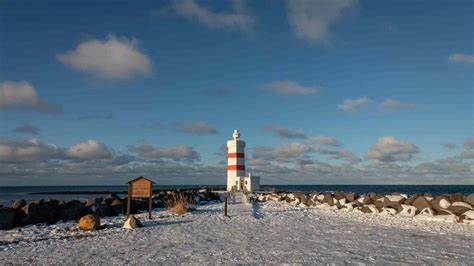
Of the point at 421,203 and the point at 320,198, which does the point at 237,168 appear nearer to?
the point at 320,198

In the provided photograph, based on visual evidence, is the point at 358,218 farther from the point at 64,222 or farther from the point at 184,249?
the point at 64,222

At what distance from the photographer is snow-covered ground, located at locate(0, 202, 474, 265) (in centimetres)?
928

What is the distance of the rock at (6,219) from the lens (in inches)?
574

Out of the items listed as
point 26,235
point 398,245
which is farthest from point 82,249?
point 398,245

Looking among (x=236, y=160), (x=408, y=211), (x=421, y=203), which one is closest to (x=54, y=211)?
(x=408, y=211)

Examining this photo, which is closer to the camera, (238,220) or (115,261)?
(115,261)

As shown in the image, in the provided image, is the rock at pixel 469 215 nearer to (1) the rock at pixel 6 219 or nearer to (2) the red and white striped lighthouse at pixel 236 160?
(1) the rock at pixel 6 219

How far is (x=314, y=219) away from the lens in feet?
59.0

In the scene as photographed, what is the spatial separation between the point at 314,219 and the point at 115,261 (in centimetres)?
1116

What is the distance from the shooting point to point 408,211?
19703 millimetres

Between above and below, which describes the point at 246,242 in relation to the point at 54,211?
below

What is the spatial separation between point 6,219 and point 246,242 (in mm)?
9720

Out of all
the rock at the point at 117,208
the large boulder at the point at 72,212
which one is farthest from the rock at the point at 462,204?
the large boulder at the point at 72,212

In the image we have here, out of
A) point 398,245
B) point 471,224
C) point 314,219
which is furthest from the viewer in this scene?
point 314,219
